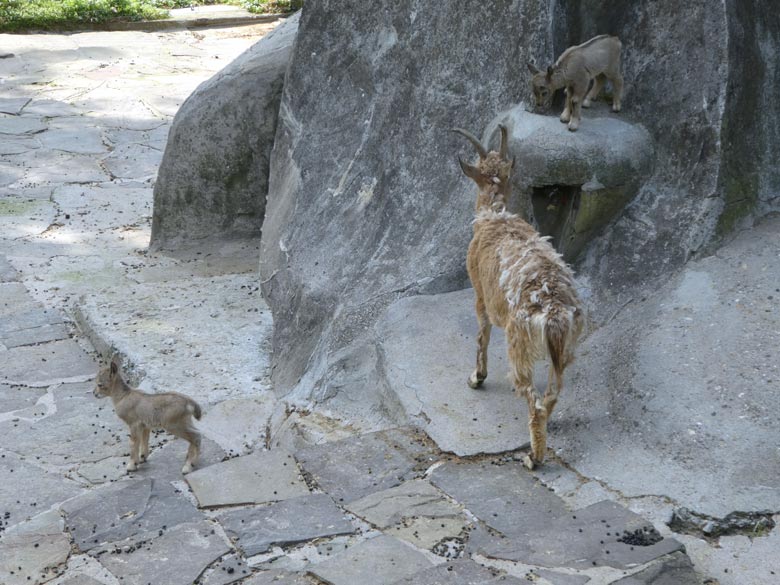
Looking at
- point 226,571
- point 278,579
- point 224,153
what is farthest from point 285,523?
point 224,153

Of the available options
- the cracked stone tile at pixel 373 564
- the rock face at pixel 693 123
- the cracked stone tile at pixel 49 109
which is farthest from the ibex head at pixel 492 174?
the cracked stone tile at pixel 49 109

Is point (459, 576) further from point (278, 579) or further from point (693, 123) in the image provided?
point (693, 123)

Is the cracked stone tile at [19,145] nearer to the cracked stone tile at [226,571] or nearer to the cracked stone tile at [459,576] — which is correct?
the cracked stone tile at [226,571]

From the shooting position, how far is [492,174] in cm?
670

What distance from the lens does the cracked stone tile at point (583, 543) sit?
4727mm

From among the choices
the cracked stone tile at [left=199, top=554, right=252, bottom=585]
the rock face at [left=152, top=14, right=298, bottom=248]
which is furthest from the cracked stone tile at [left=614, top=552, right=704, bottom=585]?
the rock face at [left=152, top=14, right=298, bottom=248]

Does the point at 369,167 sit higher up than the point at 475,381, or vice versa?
the point at 369,167

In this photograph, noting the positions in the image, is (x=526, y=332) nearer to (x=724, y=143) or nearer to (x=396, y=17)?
(x=724, y=143)

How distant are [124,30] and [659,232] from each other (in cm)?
1514

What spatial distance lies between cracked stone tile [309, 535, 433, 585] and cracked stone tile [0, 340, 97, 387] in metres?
4.28

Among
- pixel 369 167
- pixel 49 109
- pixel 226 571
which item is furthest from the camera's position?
pixel 49 109

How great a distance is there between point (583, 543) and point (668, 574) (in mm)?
403

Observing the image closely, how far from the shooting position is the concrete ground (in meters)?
4.98

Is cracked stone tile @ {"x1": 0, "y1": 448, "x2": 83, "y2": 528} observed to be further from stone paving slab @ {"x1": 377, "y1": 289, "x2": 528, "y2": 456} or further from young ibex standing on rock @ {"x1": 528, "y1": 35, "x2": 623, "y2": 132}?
young ibex standing on rock @ {"x1": 528, "y1": 35, "x2": 623, "y2": 132}
